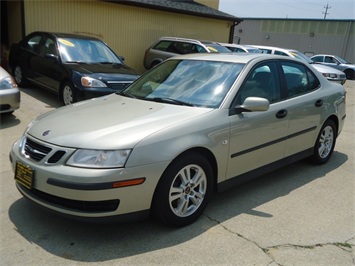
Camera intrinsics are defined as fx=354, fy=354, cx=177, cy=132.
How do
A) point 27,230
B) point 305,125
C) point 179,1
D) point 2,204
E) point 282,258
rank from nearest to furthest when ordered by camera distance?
point 282,258, point 27,230, point 2,204, point 305,125, point 179,1

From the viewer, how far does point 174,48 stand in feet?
40.6

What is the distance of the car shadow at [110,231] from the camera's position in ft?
9.17

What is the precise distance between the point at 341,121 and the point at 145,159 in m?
3.68

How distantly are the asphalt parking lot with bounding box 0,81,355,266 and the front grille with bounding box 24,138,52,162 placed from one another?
62cm

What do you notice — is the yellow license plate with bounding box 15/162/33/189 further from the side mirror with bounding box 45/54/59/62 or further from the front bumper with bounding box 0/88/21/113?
the side mirror with bounding box 45/54/59/62

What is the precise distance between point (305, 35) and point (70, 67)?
30688mm

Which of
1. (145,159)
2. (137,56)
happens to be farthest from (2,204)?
(137,56)

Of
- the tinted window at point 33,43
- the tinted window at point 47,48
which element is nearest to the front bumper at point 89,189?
the tinted window at point 47,48

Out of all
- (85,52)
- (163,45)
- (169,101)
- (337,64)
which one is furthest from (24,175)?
(337,64)

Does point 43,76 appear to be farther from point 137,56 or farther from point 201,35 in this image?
point 201,35

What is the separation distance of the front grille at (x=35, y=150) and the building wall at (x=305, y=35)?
94.0 ft

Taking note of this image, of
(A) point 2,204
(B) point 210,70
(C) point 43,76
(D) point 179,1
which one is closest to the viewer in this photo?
(A) point 2,204

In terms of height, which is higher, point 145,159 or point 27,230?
point 145,159

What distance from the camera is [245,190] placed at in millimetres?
4055
